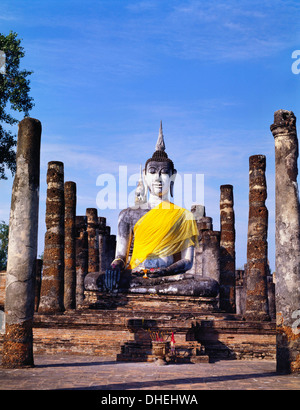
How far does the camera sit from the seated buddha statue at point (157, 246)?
13242mm

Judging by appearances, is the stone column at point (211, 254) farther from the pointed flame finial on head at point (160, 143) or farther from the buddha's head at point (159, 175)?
the buddha's head at point (159, 175)

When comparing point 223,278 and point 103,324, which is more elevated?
point 223,278

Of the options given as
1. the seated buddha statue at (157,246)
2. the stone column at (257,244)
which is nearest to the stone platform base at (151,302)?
the seated buddha statue at (157,246)

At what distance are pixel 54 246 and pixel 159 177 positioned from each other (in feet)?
11.3

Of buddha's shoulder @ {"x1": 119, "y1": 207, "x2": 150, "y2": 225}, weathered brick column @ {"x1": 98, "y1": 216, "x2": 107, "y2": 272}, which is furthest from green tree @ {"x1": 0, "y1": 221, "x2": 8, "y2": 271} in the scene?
buddha's shoulder @ {"x1": 119, "y1": 207, "x2": 150, "y2": 225}

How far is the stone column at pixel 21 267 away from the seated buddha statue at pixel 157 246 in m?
4.65

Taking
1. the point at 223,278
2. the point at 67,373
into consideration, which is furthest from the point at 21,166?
the point at 223,278

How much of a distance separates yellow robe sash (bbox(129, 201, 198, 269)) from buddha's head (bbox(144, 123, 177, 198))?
0.38 m

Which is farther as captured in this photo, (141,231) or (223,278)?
(223,278)

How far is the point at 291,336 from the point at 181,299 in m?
4.75

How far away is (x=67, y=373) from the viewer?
26.9 feet

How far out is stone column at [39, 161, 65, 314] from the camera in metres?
13.4

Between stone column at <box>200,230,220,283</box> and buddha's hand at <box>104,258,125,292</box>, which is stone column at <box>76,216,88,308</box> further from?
buddha's hand at <box>104,258,125,292</box>
